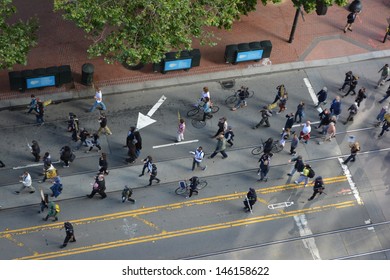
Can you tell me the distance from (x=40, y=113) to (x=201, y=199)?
8.08 m

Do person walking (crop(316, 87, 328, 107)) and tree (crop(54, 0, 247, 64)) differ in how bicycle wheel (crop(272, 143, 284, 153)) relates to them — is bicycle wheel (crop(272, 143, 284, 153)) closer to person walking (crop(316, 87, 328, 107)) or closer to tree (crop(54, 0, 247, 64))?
person walking (crop(316, 87, 328, 107))

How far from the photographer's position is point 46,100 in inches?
1145

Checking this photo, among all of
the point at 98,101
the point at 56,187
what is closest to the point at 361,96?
the point at 98,101

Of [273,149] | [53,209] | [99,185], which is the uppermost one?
[273,149]

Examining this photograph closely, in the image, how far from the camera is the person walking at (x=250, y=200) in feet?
81.0

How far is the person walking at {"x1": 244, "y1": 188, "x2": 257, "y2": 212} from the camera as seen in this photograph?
24.7 meters

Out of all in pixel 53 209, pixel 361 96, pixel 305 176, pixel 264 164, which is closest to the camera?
pixel 53 209

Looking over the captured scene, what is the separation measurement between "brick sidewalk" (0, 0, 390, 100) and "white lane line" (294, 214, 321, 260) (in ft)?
30.1

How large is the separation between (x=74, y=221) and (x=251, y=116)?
9.79 m

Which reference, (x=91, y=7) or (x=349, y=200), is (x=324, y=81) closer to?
(x=349, y=200)

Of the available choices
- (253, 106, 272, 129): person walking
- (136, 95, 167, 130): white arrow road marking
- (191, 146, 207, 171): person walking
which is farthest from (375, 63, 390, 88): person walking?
(136, 95, 167, 130): white arrow road marking

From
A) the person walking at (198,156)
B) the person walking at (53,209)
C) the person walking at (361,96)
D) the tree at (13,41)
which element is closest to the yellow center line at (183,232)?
the person walking at (53,209)

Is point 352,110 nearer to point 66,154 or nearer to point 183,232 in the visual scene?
point 183,232

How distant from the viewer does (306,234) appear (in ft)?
83.8
